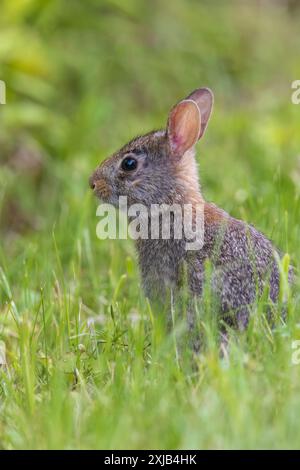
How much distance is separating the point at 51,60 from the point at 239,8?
4376 mm

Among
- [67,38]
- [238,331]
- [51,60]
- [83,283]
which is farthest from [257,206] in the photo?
[67,38]

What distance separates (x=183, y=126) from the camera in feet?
19.1

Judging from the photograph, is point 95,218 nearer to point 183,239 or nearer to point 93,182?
point 93,182

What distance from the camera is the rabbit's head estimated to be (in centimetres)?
581

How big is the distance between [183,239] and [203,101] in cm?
100

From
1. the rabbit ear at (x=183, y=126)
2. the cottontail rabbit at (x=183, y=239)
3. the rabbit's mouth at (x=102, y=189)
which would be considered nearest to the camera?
the cottontail rabbit at (x=183, y=239)

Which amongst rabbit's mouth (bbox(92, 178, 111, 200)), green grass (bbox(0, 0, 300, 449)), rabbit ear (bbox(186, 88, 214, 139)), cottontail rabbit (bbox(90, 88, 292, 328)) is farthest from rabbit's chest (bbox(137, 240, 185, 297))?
rabbit ear (bbox(186, 88, 214, 139))

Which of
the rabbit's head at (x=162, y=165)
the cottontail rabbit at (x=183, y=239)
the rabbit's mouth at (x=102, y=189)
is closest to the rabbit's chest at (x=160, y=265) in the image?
Answer: the cottontail rabbit at (x=183, y=239)

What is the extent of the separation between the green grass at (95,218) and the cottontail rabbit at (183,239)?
24 cm

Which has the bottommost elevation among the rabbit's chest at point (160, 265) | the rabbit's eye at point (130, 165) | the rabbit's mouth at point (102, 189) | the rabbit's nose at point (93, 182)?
the rabbit's chest at point (160, 265)

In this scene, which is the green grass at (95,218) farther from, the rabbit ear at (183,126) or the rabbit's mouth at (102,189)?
the rabbit ear at (183,126)

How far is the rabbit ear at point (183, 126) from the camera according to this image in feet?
18.9

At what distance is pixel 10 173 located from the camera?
931 cm
